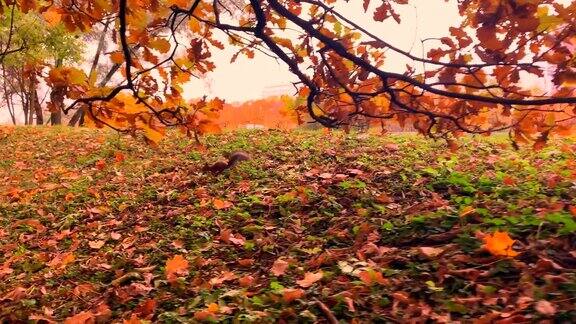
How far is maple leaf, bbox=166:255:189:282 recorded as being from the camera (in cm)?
323

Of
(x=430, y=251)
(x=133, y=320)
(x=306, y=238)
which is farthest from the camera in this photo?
(x=306, y=238)

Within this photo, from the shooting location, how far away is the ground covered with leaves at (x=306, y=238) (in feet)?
8.36

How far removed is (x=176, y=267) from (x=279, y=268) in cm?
73

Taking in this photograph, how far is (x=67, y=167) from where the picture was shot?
271 inches

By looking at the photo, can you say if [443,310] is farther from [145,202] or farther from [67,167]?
[67,167]

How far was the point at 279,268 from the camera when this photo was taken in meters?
3.04

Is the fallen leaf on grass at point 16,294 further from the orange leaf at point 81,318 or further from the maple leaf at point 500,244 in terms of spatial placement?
the maple leaf at point 500,244

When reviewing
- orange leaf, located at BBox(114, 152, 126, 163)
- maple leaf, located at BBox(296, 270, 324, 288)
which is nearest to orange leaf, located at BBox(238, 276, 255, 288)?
maple leaf, located at BBox(296, 270, 324, 288)

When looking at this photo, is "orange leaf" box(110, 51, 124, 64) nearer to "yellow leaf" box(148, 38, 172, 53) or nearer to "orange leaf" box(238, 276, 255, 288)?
"yellow leaf" box(148, 38, 172, 53)

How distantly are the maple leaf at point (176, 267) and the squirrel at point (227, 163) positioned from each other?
7.41 feet

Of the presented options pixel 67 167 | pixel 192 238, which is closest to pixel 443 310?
pixel 192 238

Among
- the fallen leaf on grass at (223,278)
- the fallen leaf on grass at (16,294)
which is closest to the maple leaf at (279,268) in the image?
the fallen leaf on grass at (223,278)

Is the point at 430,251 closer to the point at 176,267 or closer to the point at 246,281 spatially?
the point at 246,281

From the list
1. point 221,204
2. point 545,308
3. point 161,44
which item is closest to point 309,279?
point 545,308
